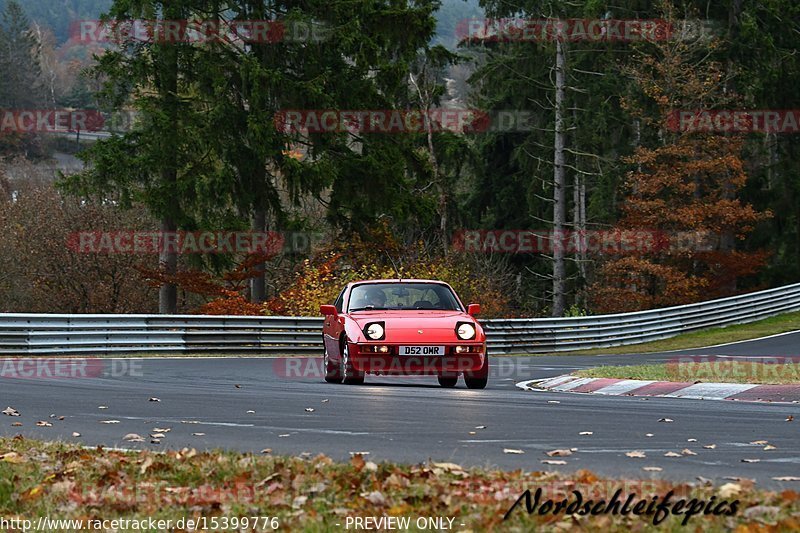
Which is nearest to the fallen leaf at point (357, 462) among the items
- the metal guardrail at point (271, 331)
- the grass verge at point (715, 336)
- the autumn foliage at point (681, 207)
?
the metal guardrail at point (271, 331)

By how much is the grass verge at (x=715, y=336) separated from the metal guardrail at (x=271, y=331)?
45 centimetres

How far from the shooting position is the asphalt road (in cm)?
960

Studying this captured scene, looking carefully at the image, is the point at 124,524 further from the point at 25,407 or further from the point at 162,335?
the point at 162,335

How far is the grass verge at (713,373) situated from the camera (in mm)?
18331

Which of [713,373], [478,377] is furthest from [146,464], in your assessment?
[713,373]

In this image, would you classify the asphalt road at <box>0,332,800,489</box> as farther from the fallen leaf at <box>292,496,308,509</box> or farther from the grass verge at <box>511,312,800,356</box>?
the grass verge at <box>511,312,800,356</box>

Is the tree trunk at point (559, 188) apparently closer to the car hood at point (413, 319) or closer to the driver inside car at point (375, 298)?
the driver inside car at point (375, 298)

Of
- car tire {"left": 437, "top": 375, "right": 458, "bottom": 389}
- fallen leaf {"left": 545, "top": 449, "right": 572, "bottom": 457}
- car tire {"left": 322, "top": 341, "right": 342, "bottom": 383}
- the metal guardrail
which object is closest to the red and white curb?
car tire {"left": 437, "top": 375, "right": 458, "bottom": 389}

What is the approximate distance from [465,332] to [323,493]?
10356mm

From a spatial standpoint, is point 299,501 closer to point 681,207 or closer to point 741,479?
point 741,479

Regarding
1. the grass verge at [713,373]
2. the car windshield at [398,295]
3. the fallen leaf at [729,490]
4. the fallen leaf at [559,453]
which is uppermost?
the car windshield at [398,295]

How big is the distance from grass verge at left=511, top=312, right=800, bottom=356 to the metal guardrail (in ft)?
1.48

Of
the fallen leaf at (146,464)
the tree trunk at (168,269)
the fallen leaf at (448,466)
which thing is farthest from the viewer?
the tree trunk at (168,269)

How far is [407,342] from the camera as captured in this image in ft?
57.9
